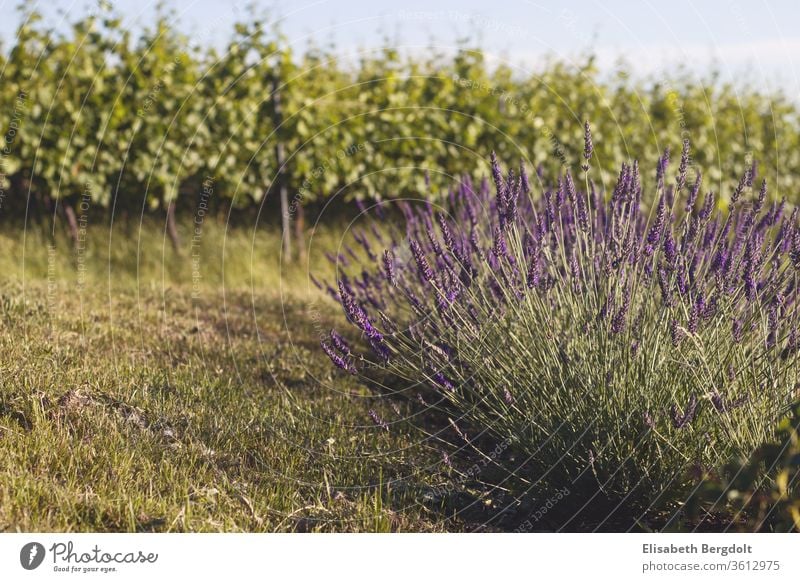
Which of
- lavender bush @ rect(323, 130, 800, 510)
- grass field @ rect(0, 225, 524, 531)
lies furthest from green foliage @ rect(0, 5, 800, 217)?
lavender bush @ rect(323, 130, 800, 510)

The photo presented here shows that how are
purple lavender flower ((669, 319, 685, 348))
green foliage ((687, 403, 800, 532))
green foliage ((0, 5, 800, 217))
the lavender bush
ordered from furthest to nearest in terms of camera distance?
1. green foliage ((0, 5, 800, 217))
2. the lavender bush
3. purple lavender flower ((669, 319, 685, 348))
4. green foliage ((687, 403, 800, 532))

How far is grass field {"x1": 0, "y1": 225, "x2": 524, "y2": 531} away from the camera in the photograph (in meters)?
2.90

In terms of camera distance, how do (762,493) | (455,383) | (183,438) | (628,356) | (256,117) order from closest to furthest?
(762,493), (628,356), (183,438), (455,383), (256,117)

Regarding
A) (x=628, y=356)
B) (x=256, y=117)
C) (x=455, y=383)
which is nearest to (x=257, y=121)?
(x=256, y=117)

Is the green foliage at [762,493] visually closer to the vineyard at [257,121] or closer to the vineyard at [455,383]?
the vineyard at [455,383]

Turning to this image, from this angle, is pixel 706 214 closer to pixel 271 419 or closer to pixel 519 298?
pixel 519 298

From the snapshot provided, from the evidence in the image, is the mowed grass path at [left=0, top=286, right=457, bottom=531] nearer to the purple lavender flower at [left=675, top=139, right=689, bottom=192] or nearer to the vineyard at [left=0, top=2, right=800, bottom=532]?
the vineyard at [left=0, top=2, right=800, bottom=532]

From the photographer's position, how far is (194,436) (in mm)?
3438

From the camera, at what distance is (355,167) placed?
848 cm

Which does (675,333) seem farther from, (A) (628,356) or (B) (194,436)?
(B) (194,436)

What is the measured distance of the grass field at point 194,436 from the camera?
2.90m

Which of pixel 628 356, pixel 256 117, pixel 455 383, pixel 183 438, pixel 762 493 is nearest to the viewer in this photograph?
pixel 762 493

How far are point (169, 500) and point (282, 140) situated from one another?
5922 millimetres

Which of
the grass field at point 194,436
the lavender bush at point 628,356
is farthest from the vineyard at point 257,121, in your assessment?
the lavender bush at point 628,356
